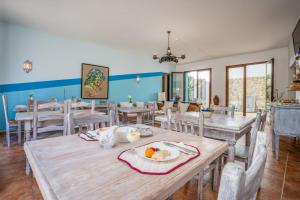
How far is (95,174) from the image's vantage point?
703mm

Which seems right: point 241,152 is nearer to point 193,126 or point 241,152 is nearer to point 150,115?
point 193,126

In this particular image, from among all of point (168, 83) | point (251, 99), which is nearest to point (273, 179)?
point (251, 99)

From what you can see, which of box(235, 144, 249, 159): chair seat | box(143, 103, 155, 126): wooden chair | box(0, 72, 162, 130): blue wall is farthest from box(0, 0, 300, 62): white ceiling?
box(235, 144, 249, 159): chair seat

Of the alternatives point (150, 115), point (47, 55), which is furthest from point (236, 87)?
point (47, 55)

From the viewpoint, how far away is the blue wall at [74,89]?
414cm

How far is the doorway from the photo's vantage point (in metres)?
6.03

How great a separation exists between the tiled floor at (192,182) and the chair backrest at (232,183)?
1.52 m

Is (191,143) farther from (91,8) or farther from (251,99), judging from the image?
(251,99)

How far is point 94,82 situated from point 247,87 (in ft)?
19.4

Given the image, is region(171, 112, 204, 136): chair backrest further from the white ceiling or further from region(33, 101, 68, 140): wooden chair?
the white ceiling

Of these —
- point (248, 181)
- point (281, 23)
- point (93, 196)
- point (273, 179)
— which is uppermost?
point (281, 23)

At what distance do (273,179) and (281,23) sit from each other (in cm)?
361

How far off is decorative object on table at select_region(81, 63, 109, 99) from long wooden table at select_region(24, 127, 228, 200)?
14.5 feet

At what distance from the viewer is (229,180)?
0.36 meters
